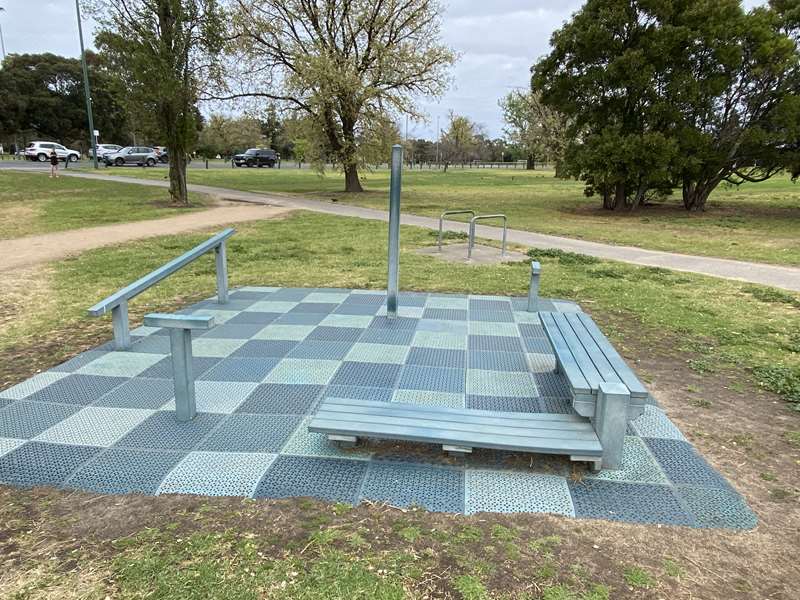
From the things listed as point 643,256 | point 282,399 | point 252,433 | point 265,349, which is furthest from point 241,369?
point 643,256

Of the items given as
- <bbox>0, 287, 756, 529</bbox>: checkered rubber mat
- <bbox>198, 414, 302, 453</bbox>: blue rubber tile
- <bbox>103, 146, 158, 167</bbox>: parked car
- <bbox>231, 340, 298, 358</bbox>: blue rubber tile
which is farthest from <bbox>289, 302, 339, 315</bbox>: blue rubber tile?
<bbox>103, 146, 158, 167</bbox>: parked car

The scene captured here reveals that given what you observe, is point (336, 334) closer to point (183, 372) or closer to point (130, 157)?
point (183, 372)

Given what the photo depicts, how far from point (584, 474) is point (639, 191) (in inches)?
696

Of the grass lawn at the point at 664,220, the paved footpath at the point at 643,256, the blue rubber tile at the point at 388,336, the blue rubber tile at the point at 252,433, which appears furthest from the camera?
the grass lawn at the point at 664,220

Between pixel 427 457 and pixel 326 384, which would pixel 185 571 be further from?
pixel 326 384

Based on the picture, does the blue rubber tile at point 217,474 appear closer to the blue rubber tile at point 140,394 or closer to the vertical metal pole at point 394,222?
the blue rubber tile at point 140,394

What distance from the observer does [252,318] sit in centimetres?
575

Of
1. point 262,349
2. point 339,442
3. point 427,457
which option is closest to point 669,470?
point 427,457

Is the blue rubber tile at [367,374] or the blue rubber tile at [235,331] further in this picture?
the blue rubber tile at [235,331]

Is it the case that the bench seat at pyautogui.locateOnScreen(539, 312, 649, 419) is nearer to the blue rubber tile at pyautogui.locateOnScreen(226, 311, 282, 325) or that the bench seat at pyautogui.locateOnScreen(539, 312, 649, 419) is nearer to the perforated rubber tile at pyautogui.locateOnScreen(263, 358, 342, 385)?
the perforated rubber tile at pyautogui.locateOnScreen(263, 358, 342, 385)

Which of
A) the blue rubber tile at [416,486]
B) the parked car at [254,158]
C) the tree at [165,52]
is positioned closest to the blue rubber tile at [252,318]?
the blue rubber tile at [416,486]

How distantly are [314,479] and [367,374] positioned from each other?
56.2 inches

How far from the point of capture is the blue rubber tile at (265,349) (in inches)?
183

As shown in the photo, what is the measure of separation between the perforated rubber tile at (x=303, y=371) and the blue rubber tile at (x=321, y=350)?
0.31 feet
